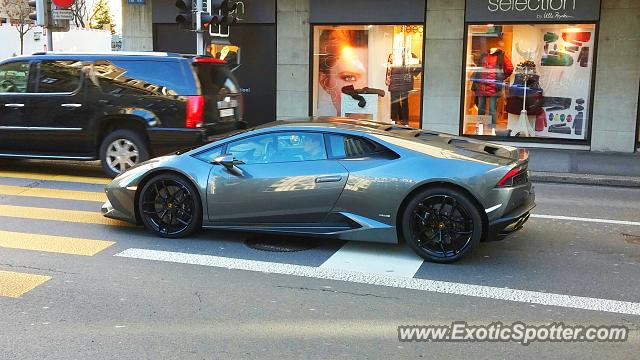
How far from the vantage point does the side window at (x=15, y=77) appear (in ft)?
33.4

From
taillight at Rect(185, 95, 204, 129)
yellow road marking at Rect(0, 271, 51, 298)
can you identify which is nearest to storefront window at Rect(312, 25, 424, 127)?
taillight at Rect(185, 95, 204, 129)

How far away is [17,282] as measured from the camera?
5.42 metres

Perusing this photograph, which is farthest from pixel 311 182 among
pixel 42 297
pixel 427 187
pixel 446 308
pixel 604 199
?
pixel 604 199

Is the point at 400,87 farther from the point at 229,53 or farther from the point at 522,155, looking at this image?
the point at 522,155

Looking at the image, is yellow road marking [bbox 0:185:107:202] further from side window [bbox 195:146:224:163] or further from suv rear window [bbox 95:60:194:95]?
side window [bbox 195:146:224:163]

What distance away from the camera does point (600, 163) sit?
1220 cm

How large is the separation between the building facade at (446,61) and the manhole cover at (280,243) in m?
7.19

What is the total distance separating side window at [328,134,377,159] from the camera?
6.30 metres

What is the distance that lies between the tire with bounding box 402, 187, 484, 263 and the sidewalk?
222 inches

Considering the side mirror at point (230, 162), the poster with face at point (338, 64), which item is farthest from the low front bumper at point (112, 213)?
the poster with face at point (338, 64)

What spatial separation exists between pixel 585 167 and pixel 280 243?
737 cm

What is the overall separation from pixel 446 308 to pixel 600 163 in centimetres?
857

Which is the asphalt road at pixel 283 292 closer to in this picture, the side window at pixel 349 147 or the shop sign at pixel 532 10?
the side window at pixel 349 147

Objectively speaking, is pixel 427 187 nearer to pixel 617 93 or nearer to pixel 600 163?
pixel 600 163
